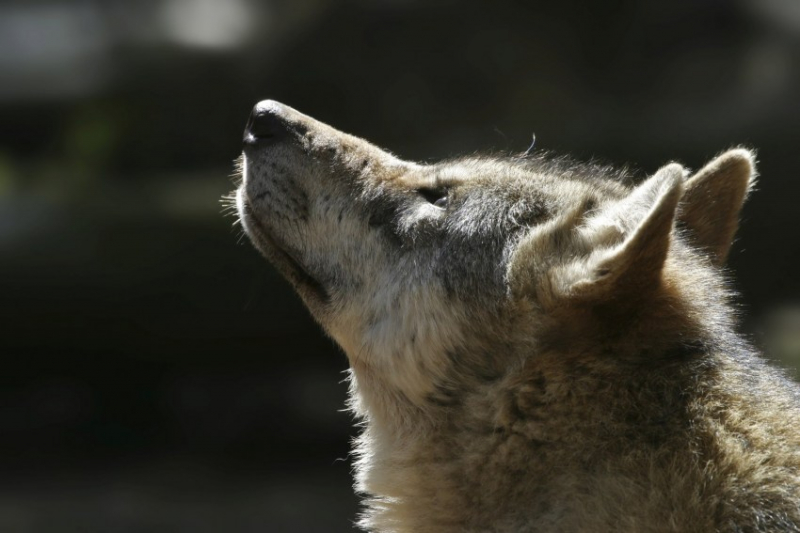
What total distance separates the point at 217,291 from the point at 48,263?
1.39 metres

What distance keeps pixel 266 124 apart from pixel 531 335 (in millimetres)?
1511

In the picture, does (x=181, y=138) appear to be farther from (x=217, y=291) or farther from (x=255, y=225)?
(x=255, y=225)

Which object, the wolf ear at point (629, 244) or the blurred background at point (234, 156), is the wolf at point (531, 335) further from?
the blurred background at point (234, 156)

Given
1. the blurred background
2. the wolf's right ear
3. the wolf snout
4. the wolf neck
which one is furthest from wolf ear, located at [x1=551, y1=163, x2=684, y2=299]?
the blurred background

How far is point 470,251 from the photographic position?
3359mm

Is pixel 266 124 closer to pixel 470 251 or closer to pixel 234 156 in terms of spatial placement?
pixel 470 251

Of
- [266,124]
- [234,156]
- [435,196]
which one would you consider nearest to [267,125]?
[266,124]

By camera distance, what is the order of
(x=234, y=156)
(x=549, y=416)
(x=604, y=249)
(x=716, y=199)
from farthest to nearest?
1. (x=234, y=156)
2. (x=716, y=199)
3. (x=604, y=249)
4. (x=549, y=416)

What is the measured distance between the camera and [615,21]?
8.07 meters

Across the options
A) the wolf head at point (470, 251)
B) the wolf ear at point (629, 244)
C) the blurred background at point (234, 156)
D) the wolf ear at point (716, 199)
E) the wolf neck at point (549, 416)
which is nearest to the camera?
the wolf ear at point (629, 244)

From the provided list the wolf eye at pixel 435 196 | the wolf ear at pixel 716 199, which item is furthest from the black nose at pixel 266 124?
the wolf ear at pixel 716 199

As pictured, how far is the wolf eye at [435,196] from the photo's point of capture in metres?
3.60

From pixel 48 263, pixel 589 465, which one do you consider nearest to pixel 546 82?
pixel 48 263

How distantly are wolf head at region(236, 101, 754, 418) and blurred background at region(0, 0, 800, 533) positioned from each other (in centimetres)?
399
